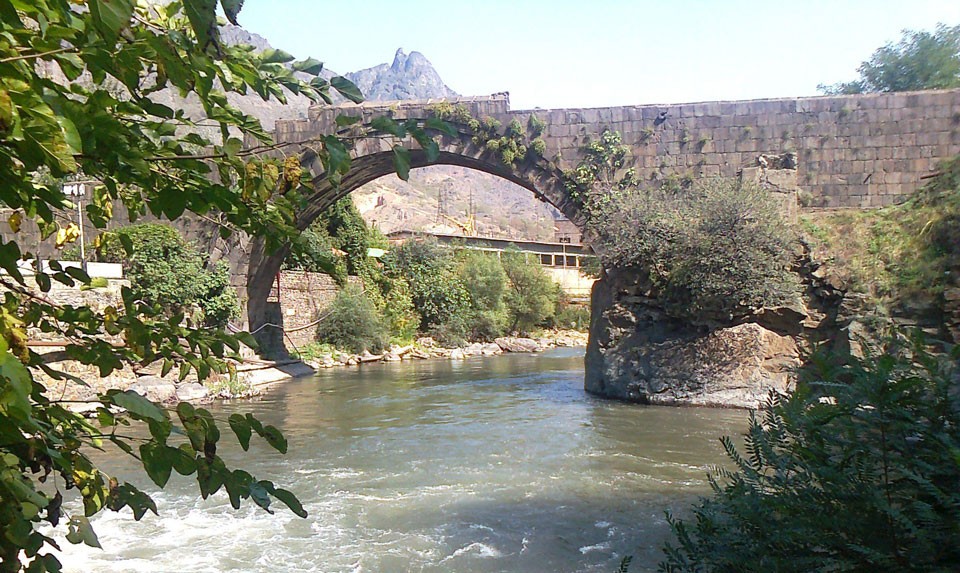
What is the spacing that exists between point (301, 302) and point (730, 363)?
1282cm

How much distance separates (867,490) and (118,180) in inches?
75.1

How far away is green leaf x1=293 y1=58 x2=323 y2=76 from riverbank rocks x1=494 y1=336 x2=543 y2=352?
22.6 meters

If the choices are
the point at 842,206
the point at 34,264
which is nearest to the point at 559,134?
the point at 842,206

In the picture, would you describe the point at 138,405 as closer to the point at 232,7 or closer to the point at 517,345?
the point at 232,7

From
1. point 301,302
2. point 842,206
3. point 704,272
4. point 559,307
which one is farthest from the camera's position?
point 559,307

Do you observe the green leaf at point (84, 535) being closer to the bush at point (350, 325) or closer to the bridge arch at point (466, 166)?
the bridge arch at point (466, 166)

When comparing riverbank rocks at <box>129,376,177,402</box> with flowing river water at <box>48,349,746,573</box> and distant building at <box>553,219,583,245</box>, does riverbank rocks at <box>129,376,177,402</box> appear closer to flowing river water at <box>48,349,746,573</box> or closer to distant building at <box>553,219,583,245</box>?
flowing river water at <box>48,349,746,573</box>

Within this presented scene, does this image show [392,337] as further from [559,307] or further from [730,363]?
[730,363]

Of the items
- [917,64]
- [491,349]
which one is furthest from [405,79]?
[917,64]

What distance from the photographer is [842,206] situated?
1165cm

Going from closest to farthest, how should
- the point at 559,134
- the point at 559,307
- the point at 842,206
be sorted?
1. the point at 842,206
2. the point at 559,134
3. the point at 559,307

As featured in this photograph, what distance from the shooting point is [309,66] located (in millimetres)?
1366

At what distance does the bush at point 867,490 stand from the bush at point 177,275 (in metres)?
11.6

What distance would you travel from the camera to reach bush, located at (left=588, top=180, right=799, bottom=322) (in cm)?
973
